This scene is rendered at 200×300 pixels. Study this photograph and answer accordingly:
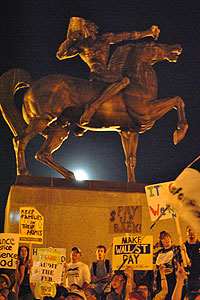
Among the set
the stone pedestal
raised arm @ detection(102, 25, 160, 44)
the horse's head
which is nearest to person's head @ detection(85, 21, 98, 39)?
raised arm @ detection(102, 25, 160, 44)

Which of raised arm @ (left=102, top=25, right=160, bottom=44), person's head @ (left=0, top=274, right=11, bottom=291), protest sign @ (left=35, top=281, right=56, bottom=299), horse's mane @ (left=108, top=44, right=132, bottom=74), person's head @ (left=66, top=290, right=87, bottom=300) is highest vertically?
raised arm @ (left=102, top=25, right=160, bottom=44)

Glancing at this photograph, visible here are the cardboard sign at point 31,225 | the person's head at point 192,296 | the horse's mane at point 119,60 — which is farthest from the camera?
the horse's mane at point 119,60

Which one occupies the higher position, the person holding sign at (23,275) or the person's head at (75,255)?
the person's head at (75,255)

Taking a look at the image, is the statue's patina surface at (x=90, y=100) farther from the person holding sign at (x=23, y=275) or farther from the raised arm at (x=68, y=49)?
the person holding sign at (x=23, y=275)

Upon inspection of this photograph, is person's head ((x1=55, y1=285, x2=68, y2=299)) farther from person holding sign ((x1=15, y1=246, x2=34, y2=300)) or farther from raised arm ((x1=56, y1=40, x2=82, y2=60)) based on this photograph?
raised arm ((x1=56, y1=40, x2=82, y2=60))

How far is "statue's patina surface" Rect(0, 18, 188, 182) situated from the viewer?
419 inches

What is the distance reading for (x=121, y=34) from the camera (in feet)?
37.3

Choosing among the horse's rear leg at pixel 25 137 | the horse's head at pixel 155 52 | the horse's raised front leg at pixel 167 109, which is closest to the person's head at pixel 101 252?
the horse's rear leg at pixel 25 137

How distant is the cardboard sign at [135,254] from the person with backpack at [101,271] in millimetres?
133

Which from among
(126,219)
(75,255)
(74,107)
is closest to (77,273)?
(75,255)

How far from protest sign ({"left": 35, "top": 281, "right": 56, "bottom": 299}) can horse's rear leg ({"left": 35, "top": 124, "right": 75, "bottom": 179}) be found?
5.70ft

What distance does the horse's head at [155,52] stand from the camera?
11.3 m

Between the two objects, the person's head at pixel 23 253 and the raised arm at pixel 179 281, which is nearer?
the raised arm at pixel 179 281

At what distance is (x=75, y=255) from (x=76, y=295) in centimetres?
58
